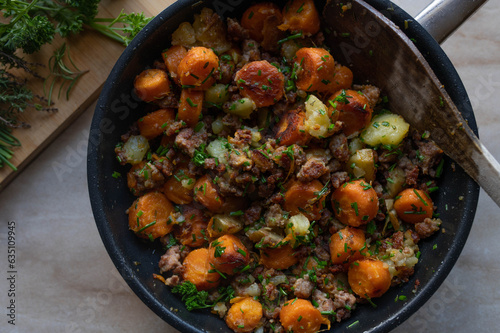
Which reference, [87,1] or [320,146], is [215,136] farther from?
[87,1]

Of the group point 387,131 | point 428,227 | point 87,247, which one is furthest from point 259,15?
point 87,247

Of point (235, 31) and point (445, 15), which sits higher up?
A: point (235, 31)

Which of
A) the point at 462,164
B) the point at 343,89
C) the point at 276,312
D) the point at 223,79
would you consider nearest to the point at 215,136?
the point at 223,79

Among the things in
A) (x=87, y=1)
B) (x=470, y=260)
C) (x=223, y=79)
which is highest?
(x=87, y=1)

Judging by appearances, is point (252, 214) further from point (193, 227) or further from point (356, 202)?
point (356, 202)

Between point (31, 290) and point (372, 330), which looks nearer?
point (372, 330)

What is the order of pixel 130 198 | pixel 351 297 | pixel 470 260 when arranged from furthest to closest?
pixel 470 260 < pixel 130 198 < pixel 351 297
